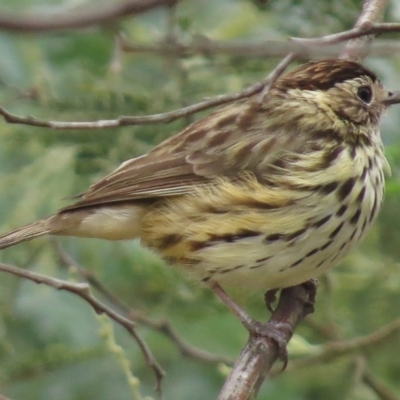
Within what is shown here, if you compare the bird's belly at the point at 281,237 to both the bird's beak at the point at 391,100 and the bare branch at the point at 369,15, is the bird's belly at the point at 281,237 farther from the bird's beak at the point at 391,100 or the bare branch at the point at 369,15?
the bare branch at the point at 369,15

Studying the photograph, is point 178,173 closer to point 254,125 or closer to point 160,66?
point 254,125

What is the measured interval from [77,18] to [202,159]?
11.2 feet

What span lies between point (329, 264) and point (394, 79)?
2178 mm

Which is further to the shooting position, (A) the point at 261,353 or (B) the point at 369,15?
(B) the point at 369,15

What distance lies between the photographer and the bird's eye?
15.6 feet

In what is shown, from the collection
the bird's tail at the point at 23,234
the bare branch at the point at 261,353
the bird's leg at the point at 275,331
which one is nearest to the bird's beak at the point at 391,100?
the bare branch at the point at 261,353

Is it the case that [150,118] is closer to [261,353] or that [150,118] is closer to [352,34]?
[352,34]

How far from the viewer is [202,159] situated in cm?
466

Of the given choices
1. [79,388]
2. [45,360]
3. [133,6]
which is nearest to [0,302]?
[45,360]

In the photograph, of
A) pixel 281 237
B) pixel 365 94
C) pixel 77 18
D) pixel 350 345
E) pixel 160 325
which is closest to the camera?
pixel 77 18

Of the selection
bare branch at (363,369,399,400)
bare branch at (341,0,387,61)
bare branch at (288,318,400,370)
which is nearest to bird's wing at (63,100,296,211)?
bare branch at (341,0,387,61)

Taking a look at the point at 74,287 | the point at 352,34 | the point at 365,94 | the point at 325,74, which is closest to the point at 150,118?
the point at 74,287

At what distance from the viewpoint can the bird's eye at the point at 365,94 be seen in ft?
15.6

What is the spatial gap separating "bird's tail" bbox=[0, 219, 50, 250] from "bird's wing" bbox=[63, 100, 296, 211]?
6.6 inches
